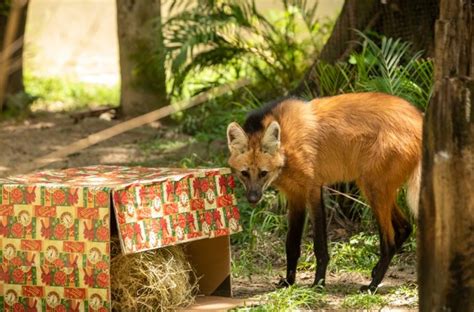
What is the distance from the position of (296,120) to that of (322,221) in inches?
23.4

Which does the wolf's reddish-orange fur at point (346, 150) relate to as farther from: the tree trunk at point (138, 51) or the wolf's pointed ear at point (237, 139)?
the tree trunk at point (138, 51)

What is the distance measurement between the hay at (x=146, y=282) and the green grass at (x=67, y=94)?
592cm

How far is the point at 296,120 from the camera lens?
16.3ft

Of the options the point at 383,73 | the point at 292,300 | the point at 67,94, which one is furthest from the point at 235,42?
the point at 67,94

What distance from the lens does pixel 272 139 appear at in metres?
4.80

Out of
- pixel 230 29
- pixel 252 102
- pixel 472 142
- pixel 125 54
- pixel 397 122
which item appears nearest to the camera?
pixel 472 142

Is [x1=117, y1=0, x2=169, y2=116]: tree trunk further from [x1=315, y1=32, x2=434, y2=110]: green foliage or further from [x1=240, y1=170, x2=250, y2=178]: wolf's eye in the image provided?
[x1=240, y1=170, x2=250, y2=178]: wolf's eye

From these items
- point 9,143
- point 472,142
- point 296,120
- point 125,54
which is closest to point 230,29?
point 125,54

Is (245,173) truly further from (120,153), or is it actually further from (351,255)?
(120,153)

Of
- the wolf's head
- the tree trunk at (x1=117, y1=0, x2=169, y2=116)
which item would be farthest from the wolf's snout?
the tree trunk at (x1=117, y1=0, x2=169, y2=116)

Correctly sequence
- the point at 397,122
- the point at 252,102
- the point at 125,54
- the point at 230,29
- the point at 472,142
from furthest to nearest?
the point at 125,54
the point at 230,29
the point at 252,102
the point at 397,122
the point at 472,142

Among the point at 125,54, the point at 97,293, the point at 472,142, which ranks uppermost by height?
the point at 125,54

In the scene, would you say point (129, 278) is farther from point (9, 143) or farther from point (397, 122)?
point (9, 143)

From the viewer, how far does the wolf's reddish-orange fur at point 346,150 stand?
4754 mm
